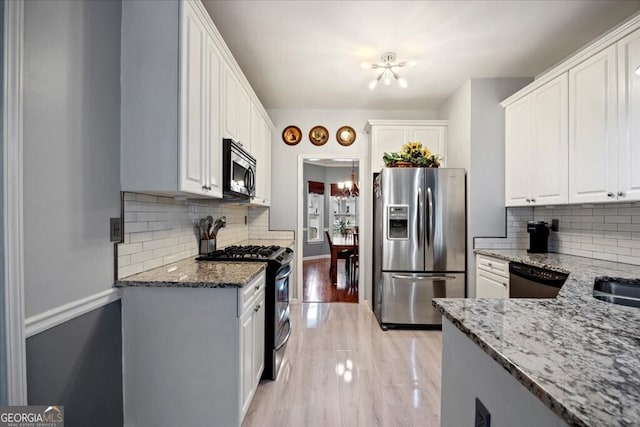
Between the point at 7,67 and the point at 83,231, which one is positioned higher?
the point at 7,67

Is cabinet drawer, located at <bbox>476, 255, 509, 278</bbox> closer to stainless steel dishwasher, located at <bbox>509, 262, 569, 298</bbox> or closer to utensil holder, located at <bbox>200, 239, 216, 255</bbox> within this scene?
stainless steel dishwasher, located at <bbox>509, 262, 569, 298</bbox>

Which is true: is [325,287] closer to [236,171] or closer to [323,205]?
[236,171]

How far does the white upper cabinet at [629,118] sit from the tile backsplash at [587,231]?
43 centimetres

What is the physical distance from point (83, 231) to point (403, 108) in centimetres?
388

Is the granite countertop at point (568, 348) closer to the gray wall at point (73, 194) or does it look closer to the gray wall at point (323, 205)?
the gray wall at point (73, 194)

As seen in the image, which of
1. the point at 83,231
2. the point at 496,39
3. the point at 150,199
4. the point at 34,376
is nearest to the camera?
the point at 34,376

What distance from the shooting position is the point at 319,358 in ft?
8.58

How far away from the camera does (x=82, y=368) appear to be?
1359 millimetres

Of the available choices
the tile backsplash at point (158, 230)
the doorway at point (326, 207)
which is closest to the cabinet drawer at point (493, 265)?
the tile backsplash at point (158, 230)

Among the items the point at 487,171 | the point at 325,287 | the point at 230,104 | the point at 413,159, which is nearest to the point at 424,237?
the point at 413,159

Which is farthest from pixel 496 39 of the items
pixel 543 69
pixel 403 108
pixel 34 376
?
pixel 34 376

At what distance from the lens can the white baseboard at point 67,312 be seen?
111cm

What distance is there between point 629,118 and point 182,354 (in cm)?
302

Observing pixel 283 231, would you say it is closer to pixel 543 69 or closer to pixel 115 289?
pixel 115 289
